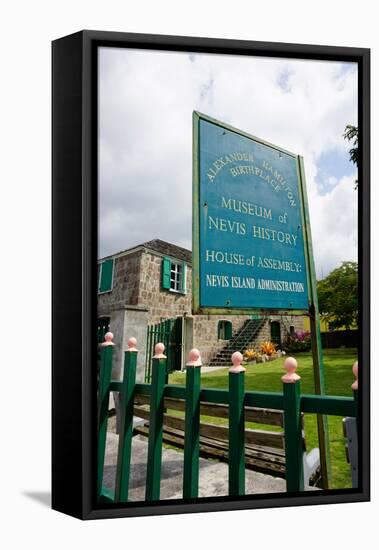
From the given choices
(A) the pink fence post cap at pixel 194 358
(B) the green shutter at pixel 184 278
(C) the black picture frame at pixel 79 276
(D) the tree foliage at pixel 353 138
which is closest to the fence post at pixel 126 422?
(C) the black picture frame at pixel 79 276

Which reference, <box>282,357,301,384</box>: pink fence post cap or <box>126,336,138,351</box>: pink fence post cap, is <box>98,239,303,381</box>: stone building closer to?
<box>126,336,138,351</box>: pink fence post cap

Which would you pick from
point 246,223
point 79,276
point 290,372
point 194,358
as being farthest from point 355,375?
point 79,276

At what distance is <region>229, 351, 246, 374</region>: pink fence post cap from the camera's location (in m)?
5.04

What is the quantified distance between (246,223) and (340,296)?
891mm

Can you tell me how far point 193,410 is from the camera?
5023 mm

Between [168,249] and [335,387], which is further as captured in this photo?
[335,387]

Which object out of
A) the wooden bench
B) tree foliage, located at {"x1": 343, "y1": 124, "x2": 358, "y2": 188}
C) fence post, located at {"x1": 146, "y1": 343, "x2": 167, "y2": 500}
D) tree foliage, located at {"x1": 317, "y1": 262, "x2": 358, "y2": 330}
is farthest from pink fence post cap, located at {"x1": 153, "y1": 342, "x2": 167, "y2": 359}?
tree foliage, located at {"x1": 343, "y1": 124, "x2": 358, "y2": 188}

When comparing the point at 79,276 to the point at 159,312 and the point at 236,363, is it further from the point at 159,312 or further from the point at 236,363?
the point at 236,363

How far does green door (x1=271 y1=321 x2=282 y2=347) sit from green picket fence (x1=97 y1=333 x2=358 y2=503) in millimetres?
274

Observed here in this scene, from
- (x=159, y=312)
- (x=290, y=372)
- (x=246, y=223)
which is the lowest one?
(x=290, y=372)

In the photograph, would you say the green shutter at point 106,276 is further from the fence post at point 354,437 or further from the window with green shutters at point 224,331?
the fence post at point 354,437

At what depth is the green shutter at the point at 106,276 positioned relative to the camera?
4789mm

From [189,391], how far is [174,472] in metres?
0.53

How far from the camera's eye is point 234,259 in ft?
Answer: 17.2
